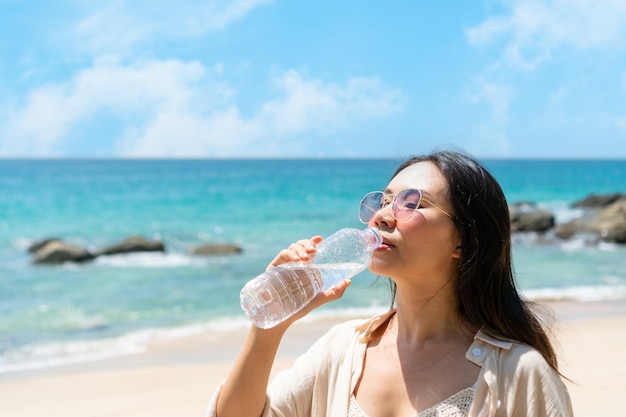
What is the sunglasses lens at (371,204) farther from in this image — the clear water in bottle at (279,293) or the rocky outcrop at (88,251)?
the rocky outcrop at (88,251)

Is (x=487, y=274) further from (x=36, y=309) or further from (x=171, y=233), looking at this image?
(x=171, y=233)

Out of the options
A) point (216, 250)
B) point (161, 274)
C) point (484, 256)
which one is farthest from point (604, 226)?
point (484, 256)

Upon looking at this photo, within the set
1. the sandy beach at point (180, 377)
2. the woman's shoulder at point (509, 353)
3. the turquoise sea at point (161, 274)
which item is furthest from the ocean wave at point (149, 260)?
the woman's shoulder at point (509, 353)

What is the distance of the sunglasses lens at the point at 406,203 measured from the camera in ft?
8.27

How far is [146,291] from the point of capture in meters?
14.7

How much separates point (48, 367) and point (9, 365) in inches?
21.1

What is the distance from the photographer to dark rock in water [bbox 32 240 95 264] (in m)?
19.4

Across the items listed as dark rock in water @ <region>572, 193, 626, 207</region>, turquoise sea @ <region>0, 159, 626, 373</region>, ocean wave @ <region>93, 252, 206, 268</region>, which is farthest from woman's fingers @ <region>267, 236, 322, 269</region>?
dark rock in water @ <region>572, 193, 626, 207</region>

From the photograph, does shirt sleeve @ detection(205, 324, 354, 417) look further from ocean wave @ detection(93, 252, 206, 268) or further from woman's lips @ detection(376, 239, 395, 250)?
ocean wave @ detection(93, 252, 206, 268)

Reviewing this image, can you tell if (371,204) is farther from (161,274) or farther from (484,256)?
(161,274)

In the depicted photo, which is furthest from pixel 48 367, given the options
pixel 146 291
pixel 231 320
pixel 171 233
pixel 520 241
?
pixel 171 233

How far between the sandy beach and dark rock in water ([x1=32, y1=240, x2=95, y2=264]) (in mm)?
10883

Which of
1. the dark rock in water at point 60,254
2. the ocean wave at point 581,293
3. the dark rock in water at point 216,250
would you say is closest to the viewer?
the ocean wave at point 581,293

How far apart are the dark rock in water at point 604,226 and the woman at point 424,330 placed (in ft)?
71.0
